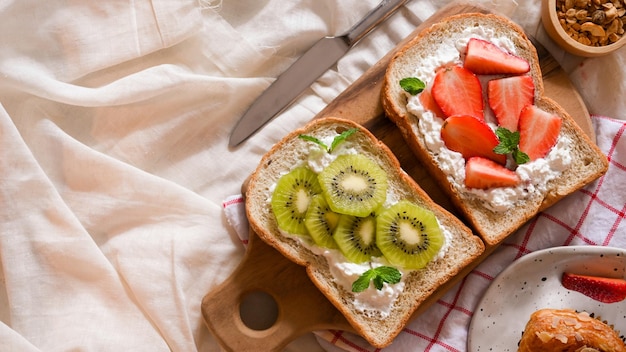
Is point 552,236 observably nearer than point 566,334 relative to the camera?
No

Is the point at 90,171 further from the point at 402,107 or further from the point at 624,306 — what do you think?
the point at 624,306

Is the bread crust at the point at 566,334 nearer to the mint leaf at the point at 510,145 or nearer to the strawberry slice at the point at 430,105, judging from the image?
the mint leaf at the point at 510,145

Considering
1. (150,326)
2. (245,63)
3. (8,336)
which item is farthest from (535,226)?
(8,336)

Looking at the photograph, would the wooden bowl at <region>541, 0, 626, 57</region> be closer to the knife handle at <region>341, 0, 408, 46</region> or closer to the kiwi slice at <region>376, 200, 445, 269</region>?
the knife handle at <region>341, 0, 408, 46</region>

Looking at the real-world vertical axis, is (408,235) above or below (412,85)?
below

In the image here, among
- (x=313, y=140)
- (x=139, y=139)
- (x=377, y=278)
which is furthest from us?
(x=139, y=139)

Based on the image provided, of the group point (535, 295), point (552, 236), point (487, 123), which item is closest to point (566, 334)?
point (535, 295)

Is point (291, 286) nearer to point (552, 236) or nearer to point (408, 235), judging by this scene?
point (408, 235)
